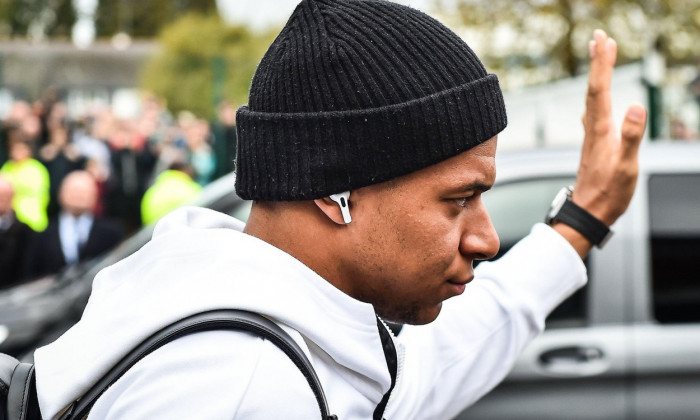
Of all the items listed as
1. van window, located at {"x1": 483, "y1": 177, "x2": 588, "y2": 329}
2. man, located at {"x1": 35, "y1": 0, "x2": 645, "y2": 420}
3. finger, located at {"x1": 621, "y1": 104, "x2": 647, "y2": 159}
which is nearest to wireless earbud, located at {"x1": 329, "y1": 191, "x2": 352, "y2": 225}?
man, located at {"x1": 35, "y1": 0, "x2": 645, "y2": 420}

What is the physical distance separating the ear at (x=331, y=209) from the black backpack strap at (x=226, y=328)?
219 mm

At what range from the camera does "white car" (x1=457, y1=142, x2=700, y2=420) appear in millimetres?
3514

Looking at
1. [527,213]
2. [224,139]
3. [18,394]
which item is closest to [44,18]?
[224,139]

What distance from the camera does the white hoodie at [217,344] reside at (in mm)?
1046

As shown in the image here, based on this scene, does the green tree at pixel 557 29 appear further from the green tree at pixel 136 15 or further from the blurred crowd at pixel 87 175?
the green tree at pixel 136 15

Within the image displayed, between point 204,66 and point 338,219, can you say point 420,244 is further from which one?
point 204,66

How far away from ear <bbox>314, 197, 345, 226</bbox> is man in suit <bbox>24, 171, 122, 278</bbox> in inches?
248

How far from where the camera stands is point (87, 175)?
8.27 metres

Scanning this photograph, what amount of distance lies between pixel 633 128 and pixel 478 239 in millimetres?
516

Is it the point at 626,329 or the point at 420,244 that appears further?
the point at 626,329

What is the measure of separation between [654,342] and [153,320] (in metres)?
2.87

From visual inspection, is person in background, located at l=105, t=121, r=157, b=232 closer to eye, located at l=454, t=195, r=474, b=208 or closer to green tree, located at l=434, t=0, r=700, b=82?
green tree, located at l=434, t=0, r=700, b=82

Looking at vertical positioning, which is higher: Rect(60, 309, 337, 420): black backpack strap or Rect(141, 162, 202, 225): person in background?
Rect(141, 162, 202, 225): person in background

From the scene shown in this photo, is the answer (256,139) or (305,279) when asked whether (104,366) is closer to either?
(305,279)
